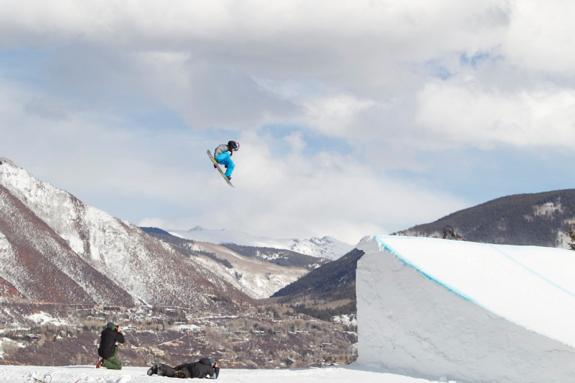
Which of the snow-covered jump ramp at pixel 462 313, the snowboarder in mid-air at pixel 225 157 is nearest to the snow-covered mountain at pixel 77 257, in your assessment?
the snowboarder in mid-air at pixel 225 157

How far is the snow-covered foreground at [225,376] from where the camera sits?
2131 centimetres

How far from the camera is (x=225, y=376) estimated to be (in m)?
22.4

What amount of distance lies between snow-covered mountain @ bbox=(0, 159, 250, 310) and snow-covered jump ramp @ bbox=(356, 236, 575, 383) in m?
120

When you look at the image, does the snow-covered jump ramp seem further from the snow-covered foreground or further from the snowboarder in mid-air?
the snowboarder in mid-air

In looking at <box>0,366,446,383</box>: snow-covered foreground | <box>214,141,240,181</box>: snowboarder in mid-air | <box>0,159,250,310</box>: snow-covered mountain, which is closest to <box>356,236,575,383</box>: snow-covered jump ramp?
<box>0,366,446,383</box>: snow-covered foreground

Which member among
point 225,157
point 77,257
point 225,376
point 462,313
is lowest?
point 225,376

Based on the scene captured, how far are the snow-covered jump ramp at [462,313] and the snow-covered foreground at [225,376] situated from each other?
3.20 ft

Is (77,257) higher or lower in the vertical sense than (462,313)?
higher

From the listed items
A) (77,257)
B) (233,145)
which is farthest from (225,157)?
(77,257)

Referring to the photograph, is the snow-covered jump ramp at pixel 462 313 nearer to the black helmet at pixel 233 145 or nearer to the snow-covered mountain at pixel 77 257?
the black helmet at pixel 233 145

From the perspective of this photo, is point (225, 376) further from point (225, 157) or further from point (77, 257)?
point (77, 257)

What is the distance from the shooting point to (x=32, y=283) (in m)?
143

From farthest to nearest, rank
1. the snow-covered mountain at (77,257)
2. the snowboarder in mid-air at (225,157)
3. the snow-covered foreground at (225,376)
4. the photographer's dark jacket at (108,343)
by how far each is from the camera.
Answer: the snow-covered mountain at (77,257)
the snowboarder in mid-air at (225,157)
the photographer's dark jacket at (108,343)
the snow-covered foreground at (225,376)

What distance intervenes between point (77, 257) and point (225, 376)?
146 meters
